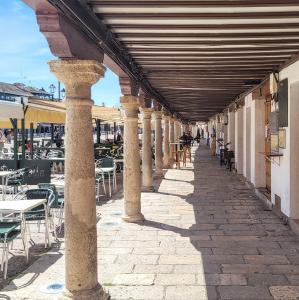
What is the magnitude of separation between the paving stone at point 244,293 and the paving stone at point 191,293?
98 millimetres

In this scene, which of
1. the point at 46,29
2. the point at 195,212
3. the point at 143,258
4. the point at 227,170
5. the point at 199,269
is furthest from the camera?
the point at 227,170

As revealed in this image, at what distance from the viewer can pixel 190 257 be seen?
5.35 metres

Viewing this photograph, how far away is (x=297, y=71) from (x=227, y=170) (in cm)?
984

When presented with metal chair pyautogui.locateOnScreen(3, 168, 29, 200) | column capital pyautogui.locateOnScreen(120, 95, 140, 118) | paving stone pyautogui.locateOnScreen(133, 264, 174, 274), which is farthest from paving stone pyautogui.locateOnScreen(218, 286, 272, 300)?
metal chair pyautogui.locateOnScreen(3, 168, 29, 200)

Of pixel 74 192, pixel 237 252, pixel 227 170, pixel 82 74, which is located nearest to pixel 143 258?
pixel 237 252

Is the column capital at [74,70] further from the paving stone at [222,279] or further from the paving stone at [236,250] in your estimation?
the paving stone at [236,250]

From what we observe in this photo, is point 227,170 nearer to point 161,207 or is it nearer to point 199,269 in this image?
point 161,207

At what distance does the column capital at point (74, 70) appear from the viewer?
369 centimetres

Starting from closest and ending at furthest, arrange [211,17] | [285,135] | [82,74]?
[82,74] → [211,17] → [285,135]

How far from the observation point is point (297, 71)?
629 cm

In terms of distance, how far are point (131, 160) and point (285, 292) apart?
12.9 feet

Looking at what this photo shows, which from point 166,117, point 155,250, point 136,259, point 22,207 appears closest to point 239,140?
point 166,117

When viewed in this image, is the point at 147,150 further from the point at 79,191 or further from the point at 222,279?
the point at 79,191

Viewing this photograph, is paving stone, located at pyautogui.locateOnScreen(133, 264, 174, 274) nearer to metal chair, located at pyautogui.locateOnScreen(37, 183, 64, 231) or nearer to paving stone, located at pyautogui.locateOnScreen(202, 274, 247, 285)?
paving stone, located at pyautogui.locateOnScreen(202, 274, 247, 285)
